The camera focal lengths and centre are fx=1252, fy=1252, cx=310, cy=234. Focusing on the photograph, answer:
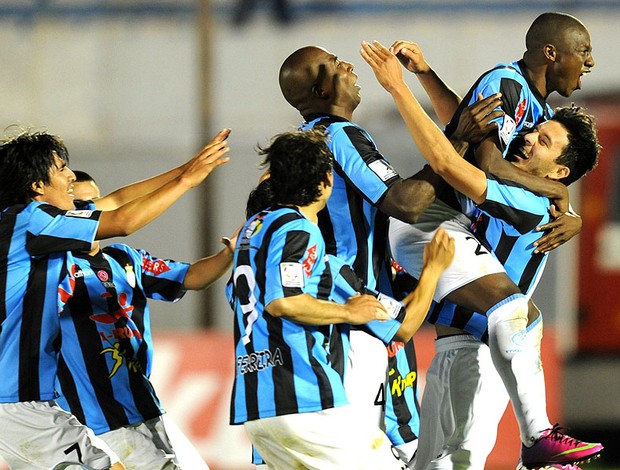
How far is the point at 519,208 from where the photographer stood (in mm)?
5281

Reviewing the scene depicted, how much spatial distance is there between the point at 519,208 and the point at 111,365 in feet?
6.64

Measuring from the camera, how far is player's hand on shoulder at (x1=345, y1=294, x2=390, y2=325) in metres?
4.80

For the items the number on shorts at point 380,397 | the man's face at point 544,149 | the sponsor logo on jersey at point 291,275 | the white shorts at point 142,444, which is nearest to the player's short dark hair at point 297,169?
the sponsor logo on jersey at point 291,275

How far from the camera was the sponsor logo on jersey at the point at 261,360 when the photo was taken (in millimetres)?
4668

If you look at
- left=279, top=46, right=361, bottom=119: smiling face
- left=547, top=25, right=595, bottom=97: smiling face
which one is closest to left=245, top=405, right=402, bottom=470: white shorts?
left=279, top=46, right=361, bottom=119: smiling face

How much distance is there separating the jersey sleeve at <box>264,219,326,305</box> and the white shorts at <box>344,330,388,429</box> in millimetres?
565

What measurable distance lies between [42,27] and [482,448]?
14580mm

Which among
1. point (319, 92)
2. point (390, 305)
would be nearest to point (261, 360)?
point (390, 305)

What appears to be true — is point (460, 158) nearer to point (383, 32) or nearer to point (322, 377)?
point (322, 377)

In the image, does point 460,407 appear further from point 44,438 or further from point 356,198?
point 44,438

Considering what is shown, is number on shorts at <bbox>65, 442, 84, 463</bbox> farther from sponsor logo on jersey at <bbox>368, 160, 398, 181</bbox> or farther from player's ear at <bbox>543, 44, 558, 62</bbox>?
player's ear at <bbox>543, 44, 558, 62</bbox>

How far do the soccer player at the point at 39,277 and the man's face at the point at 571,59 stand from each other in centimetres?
158

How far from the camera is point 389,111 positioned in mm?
16422

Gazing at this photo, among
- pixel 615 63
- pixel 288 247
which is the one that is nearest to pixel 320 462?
pixel 288 247
